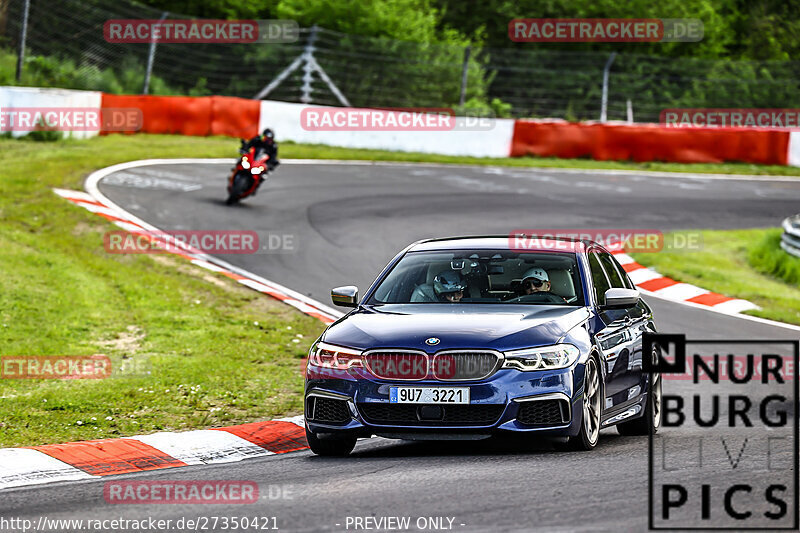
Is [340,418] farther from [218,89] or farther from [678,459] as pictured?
[218,89]

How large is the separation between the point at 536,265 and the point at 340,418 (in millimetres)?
1939

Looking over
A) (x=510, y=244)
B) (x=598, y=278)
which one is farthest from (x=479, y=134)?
(x=598, y=278)

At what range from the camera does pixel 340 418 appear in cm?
771

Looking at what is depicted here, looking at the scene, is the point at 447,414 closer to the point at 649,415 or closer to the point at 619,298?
the point at 619,298

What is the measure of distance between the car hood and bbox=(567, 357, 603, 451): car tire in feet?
1.04

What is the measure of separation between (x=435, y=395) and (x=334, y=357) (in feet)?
2.49

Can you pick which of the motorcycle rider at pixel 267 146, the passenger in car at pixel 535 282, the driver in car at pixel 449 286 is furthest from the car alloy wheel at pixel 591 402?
the motorcycle rider at pixel 267 146

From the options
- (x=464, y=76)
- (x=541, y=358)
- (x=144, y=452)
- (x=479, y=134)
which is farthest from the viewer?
(x=464, y=76)

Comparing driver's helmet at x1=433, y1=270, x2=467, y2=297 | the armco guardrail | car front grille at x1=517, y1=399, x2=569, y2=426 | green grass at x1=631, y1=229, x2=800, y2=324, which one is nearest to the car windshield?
driver's helmet at x1=433, y1=270, x2=467, y2=297

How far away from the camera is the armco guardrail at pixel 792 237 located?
19.5 meters

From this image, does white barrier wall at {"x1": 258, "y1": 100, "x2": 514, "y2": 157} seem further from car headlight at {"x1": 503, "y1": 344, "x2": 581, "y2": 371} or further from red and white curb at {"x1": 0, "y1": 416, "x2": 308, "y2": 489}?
car headlight at {"x1": 503, "y1": 344, "x2": 581, "y2": 371}

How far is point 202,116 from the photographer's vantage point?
3069cm

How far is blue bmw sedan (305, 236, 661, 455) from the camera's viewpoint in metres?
7.41

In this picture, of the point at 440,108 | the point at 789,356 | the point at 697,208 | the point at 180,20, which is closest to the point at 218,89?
the point at 180,20
